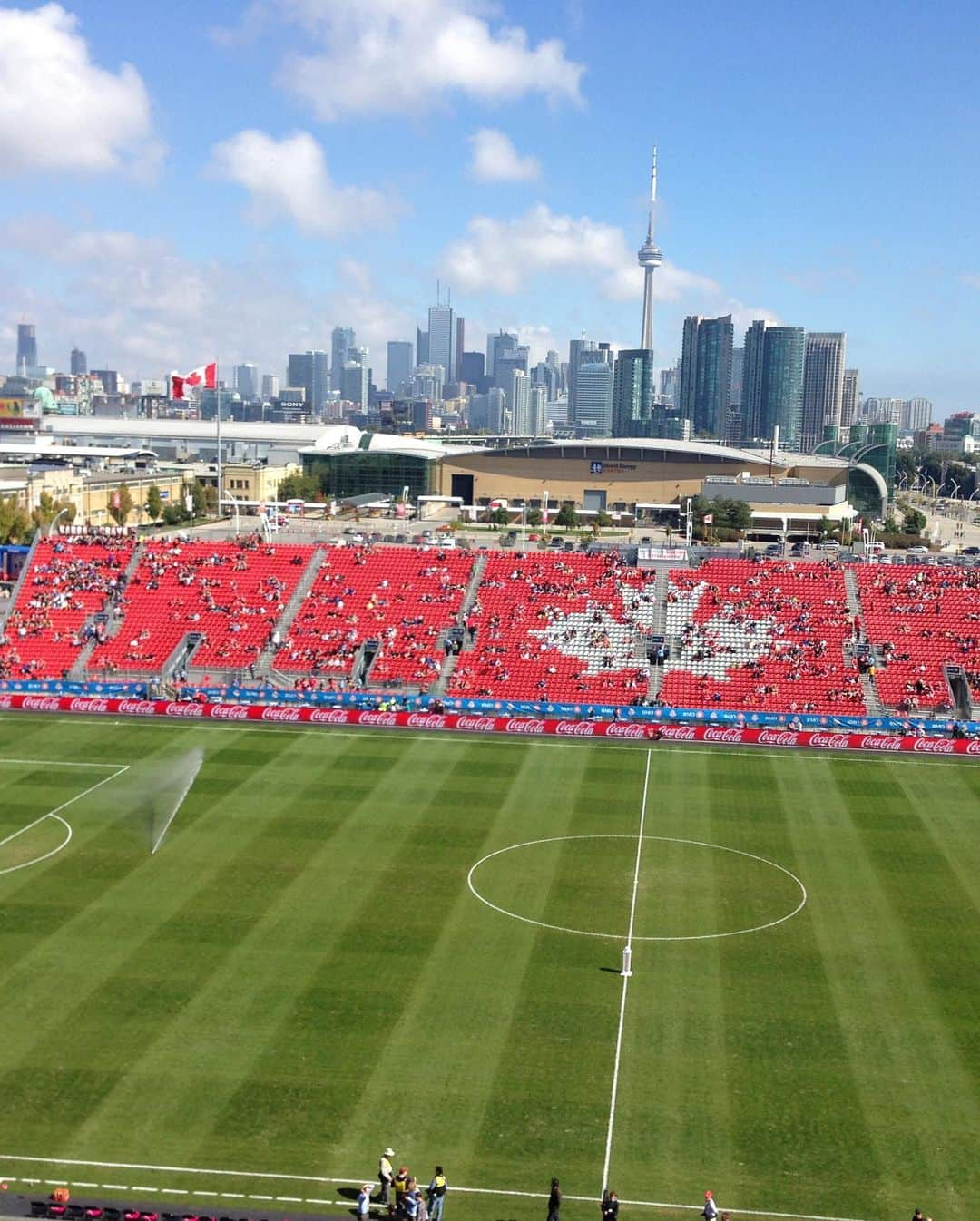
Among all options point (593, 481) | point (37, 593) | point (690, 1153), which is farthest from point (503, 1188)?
point (593, 481)

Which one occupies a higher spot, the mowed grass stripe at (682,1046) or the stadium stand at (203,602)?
the stadium stand at (203,602)

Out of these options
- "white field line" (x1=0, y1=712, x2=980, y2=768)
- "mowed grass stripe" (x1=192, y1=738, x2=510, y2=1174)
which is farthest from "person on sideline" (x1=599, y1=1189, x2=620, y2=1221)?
"white field line" (x1=0, y1=712, x2=980, y2=768)

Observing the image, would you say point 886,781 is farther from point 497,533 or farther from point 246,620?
point 497,533

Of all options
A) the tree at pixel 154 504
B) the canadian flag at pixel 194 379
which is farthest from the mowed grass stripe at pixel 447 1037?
the tree at pixel 154 504

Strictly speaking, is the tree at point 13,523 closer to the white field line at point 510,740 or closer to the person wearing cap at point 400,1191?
the white field line at point 510,740

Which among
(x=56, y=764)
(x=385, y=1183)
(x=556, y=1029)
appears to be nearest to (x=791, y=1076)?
(x=556, y=1029)

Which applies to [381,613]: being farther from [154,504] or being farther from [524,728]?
[154,504]
